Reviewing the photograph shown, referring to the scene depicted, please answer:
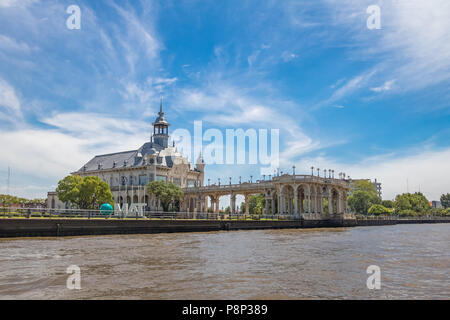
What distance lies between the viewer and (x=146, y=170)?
106875 millimetres

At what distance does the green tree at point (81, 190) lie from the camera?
2987 inches

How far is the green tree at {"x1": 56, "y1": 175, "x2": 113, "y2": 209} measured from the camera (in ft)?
249

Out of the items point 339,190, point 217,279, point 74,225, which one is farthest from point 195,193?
point 217,279

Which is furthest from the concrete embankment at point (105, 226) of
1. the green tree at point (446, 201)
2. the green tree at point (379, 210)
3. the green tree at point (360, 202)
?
the green tree at point (446, 201)

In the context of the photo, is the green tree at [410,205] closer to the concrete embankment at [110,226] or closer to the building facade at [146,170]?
the building facade at [146,170]

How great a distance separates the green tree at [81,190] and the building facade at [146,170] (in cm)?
2075

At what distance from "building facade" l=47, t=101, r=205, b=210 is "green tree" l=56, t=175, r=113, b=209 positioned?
20750 millimetres

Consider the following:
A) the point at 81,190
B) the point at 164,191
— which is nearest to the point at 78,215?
the point at 81,190

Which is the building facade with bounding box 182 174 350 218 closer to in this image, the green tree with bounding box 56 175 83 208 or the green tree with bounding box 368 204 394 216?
the green tree with bounding box 56 175 83 208

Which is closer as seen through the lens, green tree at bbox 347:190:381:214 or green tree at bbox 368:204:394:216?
green tree at bbox 368:204:394:216

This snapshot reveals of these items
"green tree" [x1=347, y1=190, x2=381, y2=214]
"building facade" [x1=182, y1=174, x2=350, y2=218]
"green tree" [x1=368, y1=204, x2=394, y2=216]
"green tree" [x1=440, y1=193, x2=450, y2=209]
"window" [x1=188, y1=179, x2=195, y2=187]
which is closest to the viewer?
"building facade" [x1=182, y1=174, x2=350, y2=218]

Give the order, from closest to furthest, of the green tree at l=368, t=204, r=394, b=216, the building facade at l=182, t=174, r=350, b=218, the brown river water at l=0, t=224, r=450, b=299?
the brown river water at l=0, t=224, r=450, b=299
the building facade at l=182, t=174, r=350, b=218
the green tree at l=368, t=204, r=394, b=216

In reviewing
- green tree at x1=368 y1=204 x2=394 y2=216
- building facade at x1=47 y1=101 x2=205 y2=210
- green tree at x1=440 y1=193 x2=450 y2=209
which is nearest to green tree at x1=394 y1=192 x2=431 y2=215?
green tree at x1=368 y1=204 x2=394 y2=216
